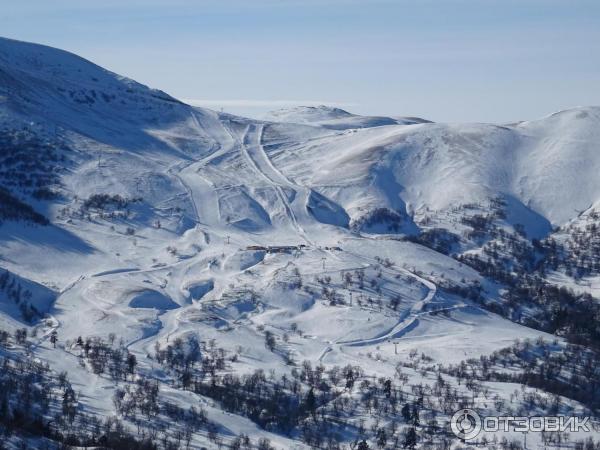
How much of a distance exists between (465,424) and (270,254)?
6337cm

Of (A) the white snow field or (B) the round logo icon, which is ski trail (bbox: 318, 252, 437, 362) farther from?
(B) the round logo icon

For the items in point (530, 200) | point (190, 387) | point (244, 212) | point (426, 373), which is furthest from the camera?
point (530, 200)

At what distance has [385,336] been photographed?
106 m

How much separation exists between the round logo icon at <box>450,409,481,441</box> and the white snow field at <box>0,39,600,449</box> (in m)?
3.33

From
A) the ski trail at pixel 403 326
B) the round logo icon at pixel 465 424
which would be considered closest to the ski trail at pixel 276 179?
the ski trail at pixel 403 326

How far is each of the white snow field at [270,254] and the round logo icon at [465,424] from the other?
10.9 ft

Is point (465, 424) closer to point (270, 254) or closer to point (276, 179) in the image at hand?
point (270, 254)

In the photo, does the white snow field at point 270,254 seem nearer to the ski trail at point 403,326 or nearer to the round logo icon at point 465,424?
the ski trail at point 403,326

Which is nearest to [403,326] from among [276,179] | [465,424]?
[465,424]

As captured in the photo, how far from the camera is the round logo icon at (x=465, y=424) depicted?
242 feet

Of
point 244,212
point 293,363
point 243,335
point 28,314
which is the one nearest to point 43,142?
point 244,212

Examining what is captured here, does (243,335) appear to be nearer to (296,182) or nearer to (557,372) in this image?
(557,372)

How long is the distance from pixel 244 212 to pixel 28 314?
61.3 meters

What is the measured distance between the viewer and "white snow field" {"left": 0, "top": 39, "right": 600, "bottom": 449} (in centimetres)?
9575
